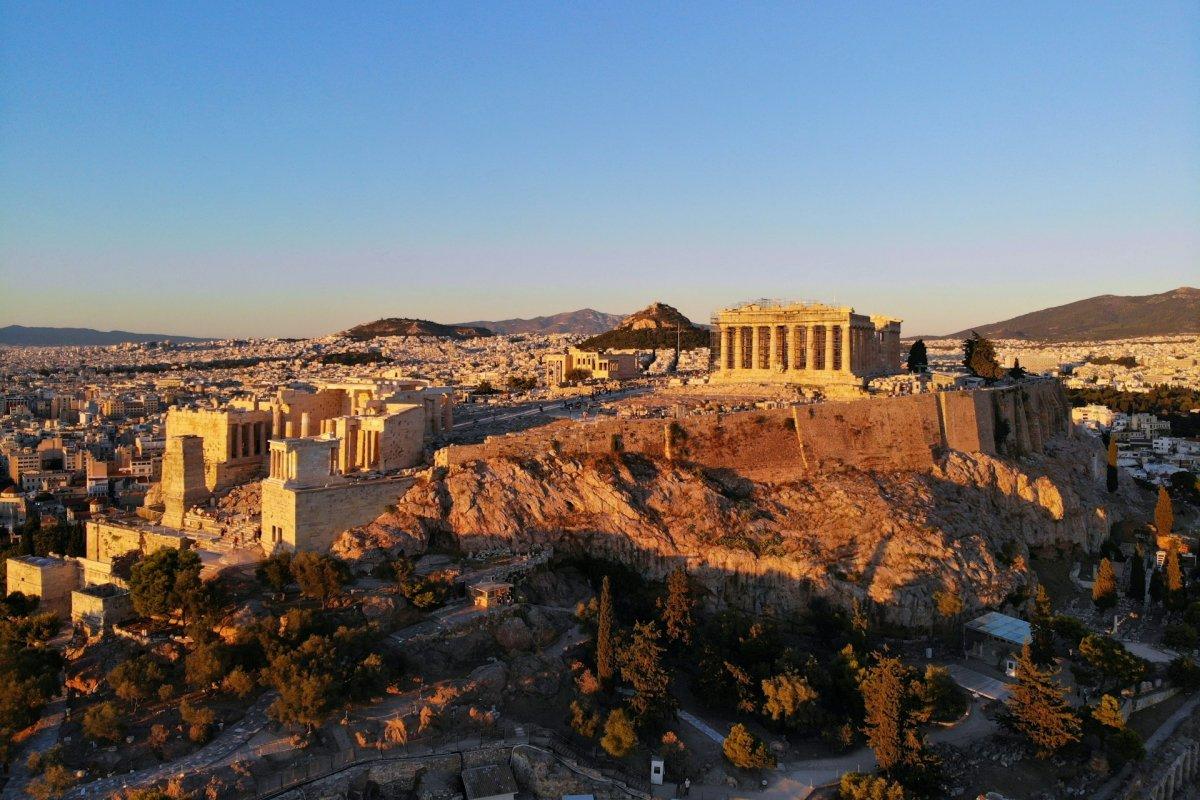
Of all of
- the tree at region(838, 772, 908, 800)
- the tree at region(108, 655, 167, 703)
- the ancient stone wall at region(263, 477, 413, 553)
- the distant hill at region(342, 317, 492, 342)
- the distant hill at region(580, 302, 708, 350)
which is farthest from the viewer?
the distant hill at region(342, 317, 492, 342)

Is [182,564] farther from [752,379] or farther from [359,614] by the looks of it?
[752,379]

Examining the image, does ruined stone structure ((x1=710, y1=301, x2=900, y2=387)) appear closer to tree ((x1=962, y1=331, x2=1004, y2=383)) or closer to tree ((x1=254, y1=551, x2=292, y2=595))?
tree ((x1=962, y1=331, x2=1004, y2=383))

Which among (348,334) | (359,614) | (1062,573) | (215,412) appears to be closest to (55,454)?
(215,412)

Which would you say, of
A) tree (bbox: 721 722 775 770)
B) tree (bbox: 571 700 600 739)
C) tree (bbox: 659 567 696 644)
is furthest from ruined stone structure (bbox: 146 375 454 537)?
tree (bbox: 721 722 775 770)

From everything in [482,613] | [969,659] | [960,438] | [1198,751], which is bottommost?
[1198,751]

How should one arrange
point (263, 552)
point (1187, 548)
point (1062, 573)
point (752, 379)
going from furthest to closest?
point (752, 379) → point (1187, 548) → point (1062, 573) → point (263, 552)

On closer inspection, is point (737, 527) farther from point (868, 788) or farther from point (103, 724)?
point (103, 724)
